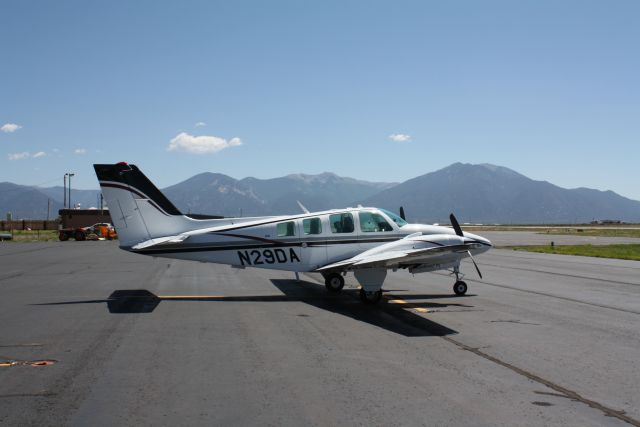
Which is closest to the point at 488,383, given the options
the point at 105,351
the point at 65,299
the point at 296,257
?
the point at 105,351

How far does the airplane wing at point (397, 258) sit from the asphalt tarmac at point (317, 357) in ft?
3.47

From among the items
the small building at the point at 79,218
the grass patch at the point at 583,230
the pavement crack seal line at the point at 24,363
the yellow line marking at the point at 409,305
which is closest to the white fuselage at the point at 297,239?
the yellow line marking at the point at 409,305

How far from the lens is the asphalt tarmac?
5.84 metres

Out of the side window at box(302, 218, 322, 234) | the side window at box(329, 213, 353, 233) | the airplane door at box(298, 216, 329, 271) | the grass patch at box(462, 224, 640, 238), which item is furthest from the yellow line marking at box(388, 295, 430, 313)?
the grass patch at box(462, 224, 640, 238)

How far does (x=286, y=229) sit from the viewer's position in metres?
15.2

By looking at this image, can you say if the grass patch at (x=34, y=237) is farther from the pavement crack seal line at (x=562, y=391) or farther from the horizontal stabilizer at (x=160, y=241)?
the pavement crack seal line at (x=562, y=391)

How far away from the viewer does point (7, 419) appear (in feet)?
18.1

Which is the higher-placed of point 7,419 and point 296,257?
point 296,257

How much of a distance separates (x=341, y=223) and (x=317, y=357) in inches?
296

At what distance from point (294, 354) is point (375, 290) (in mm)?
5638

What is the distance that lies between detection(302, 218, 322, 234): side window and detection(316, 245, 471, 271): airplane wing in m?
1.33

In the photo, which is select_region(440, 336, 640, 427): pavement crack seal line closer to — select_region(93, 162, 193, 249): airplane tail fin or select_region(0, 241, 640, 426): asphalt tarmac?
select_region(0, 241, 640, 426): asphalt tarmac

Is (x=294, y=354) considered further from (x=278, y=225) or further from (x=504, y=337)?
(x=278, y=225)

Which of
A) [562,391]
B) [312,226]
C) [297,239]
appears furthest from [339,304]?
[562,391]
